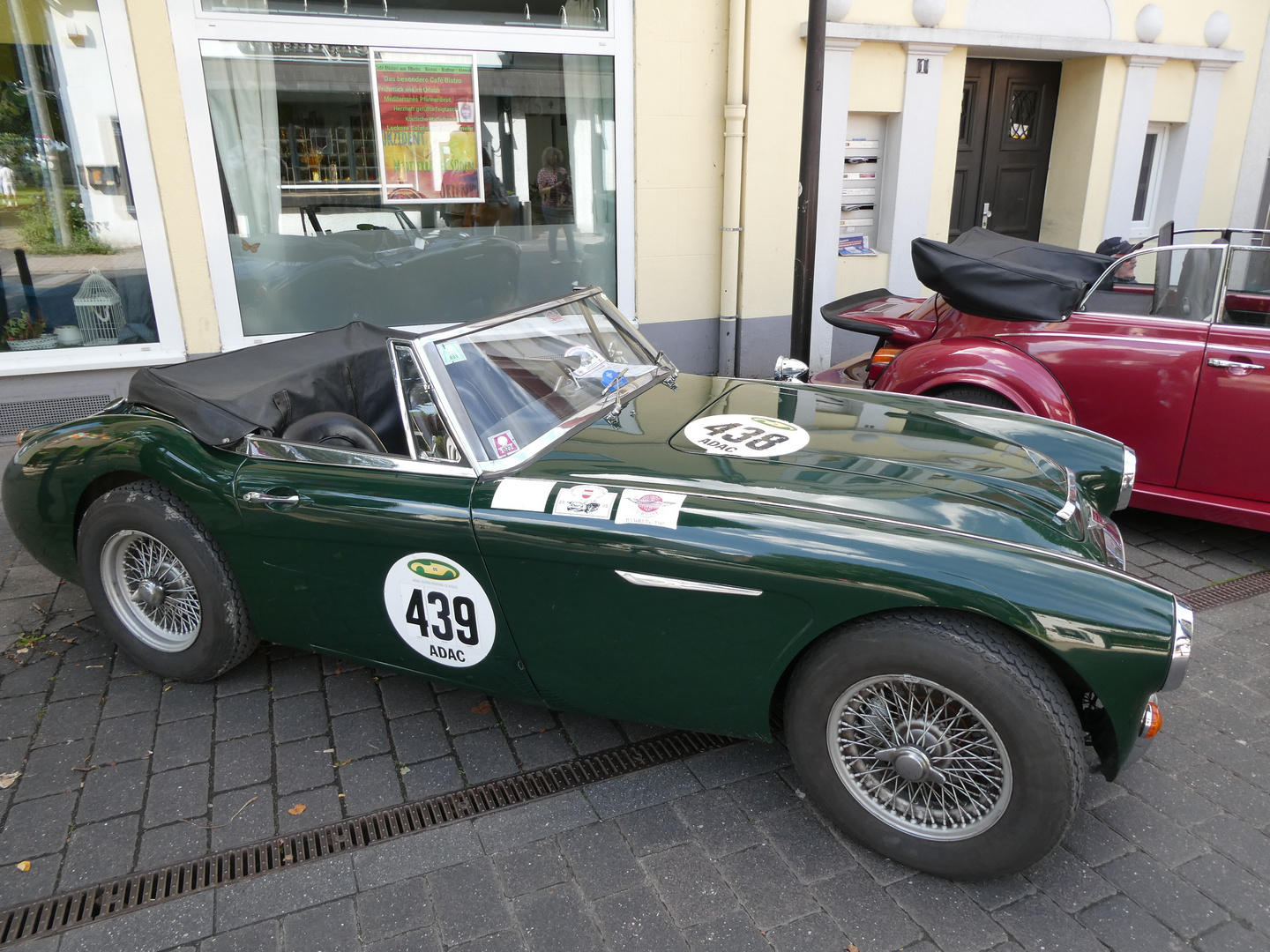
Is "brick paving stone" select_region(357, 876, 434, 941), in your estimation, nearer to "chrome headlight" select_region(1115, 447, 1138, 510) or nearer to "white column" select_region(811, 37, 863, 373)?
"chrome headlight" select_region(1115, 447, 1138, 510)

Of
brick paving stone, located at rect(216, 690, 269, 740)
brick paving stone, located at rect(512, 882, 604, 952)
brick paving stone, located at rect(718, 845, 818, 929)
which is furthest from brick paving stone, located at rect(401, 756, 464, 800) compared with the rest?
brick paving stone, located at rect(718, 845, 818, 929)

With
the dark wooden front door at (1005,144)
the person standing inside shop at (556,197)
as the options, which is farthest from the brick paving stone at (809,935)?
the dark wooden front door at (1005,144)

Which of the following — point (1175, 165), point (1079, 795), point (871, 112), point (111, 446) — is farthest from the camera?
point (1175, 165)

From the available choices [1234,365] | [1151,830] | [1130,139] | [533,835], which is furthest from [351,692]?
[1130,139]

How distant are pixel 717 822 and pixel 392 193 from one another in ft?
18.5

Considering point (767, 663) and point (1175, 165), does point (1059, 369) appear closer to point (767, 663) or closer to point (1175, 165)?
point (767, 663)

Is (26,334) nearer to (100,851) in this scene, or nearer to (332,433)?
(332,433)

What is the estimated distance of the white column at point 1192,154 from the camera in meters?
8.87

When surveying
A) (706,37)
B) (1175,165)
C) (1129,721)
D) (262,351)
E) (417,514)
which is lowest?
(1129,721)

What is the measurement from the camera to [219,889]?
2400mm

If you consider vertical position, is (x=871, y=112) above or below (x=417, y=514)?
above

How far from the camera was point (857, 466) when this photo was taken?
2682 mm

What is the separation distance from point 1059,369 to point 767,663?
3026 mm

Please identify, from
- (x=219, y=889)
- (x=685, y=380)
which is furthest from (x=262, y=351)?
(x=219, y=889)
